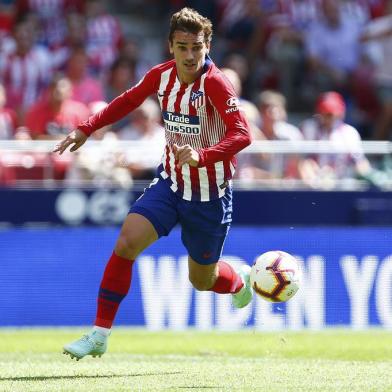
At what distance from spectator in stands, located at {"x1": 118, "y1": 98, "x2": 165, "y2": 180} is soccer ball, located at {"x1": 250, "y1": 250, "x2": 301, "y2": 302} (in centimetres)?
420

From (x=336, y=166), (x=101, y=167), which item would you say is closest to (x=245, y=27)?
(x=336, y=166)

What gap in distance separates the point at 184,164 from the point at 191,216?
58cm

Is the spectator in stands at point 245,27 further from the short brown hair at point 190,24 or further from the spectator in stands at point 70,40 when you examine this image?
the short brown hair at point 190,24

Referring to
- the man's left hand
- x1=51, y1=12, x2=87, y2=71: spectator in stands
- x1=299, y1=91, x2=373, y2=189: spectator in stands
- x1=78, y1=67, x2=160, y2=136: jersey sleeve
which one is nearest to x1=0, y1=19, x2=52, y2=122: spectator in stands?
x1=51, y1=12, x2=87, y2=71: spectator in stands

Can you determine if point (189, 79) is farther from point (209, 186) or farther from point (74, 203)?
point (74, 203)

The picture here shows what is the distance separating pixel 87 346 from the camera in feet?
25.7

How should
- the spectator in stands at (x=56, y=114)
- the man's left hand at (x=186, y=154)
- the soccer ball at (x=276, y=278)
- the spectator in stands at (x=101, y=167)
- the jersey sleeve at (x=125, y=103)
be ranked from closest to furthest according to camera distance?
the man's left hand at (x=186, y=154), the jersey sleeve at (x=125, y=103), the soccer ball at (x=276, y=278), the spectator in stands at (x=101, y=167), the spectator in stands at (x=56, y=114)

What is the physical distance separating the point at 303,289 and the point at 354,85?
5089 mm

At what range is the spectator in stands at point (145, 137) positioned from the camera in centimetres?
1273

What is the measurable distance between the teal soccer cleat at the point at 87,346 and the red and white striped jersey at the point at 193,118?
46.0 inches

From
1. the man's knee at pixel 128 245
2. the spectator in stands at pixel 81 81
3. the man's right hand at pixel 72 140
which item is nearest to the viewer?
the man's knee at pixel 128 245

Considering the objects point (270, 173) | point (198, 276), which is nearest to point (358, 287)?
point (270, 173)

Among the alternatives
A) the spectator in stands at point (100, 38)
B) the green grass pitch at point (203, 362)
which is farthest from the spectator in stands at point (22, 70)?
the green grass pitch at point (203, 362)

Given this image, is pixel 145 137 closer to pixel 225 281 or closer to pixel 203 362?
pixel 225 281
